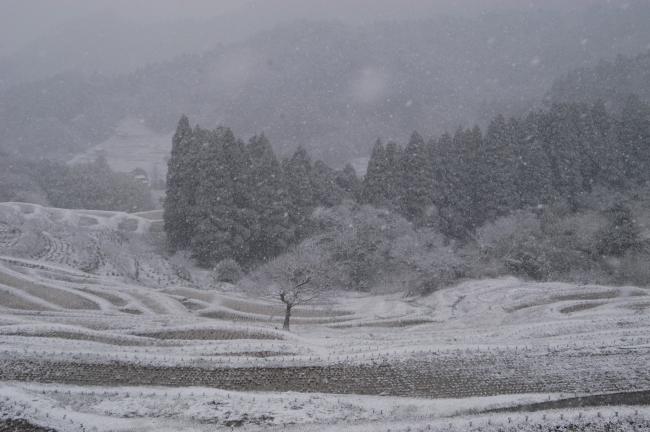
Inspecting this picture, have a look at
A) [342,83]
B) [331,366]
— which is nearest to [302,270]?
[331,366]

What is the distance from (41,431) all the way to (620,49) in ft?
488

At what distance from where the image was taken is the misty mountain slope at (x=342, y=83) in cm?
12200

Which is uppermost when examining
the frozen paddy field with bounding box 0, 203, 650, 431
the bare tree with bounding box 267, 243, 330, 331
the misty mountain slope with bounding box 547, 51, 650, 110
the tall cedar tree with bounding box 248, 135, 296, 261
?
the misty mountain slope with bounding box 547, 51, 650, 110

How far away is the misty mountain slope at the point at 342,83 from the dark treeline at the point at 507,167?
4472cm

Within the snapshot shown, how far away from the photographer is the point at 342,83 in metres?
138

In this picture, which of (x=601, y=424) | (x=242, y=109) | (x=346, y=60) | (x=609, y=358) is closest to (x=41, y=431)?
(x=601, y=424)

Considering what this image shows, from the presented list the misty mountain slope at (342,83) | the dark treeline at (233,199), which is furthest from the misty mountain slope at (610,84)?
the dark treeline at (233,199)

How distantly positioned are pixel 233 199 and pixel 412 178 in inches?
778

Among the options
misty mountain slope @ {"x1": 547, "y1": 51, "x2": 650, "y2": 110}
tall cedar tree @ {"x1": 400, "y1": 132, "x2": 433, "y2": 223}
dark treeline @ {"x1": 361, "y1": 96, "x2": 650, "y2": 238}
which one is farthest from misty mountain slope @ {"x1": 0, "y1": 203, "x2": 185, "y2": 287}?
misty mountain slope @ {"x1": 547, "y1": 51, "x2": 650, "y2": 110}

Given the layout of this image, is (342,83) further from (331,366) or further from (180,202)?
(331,366)

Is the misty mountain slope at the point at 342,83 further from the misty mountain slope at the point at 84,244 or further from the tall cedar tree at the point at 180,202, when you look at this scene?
the misty mountain slope at the point at 84,244

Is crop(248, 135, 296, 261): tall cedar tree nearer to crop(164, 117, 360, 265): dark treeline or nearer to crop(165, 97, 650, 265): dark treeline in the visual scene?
crop(164, 117, 360, 265): dark treeline

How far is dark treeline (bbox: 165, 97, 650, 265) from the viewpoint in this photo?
1827 inches

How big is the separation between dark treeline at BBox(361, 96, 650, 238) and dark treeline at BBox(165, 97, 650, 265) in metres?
0.12
